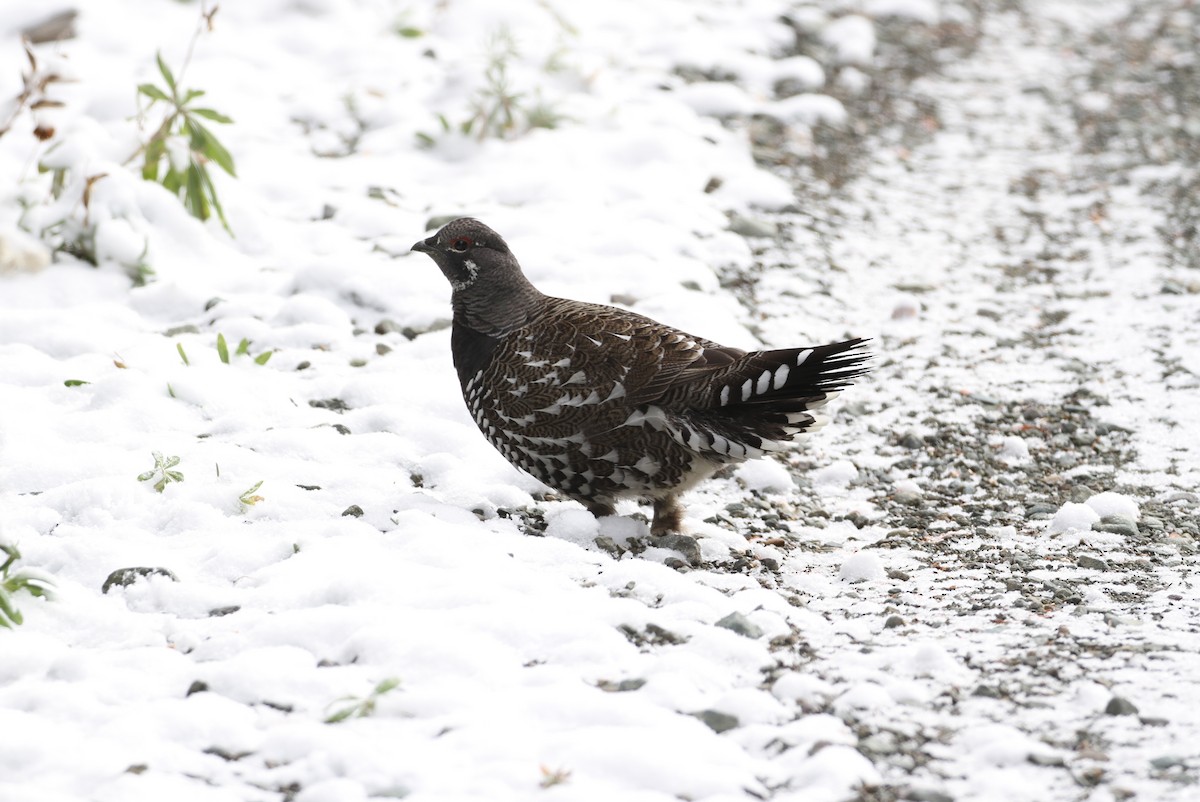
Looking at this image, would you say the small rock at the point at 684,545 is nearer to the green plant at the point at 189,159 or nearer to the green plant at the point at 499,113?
the green plant at the point at 189,159

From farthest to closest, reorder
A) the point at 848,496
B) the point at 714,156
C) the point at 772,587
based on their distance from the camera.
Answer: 1. the point at 714,156
2. the point at 848,496
3. the point at 772,587

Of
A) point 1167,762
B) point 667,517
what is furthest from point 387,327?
point 1167,762

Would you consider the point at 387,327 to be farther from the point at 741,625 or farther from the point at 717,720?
the point at 717,720

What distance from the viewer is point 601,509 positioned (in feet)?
17.8

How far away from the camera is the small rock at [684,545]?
5004 millimetres

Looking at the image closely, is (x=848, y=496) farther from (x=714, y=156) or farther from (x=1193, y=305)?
(x=714, y=156)

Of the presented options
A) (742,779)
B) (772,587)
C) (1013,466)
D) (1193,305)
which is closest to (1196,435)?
(1013,466)

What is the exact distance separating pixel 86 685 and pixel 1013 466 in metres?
4.38

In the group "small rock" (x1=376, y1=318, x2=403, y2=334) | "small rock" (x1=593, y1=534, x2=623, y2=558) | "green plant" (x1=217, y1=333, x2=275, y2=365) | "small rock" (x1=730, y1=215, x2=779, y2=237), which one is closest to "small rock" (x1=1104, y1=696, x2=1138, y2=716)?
"small rock" (x1=593, y1=534, x2=623, y2=558)

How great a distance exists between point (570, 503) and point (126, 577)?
1940 mm

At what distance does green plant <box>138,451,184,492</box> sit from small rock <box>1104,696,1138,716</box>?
3.45 meters

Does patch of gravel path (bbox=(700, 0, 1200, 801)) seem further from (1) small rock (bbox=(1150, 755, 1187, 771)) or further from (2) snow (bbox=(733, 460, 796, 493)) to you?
(2) snow (bbox=(733, 460, 796, 493))

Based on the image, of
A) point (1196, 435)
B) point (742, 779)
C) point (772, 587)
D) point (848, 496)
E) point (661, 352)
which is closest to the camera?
point (742, 779)

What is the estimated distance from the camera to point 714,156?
360 inches
